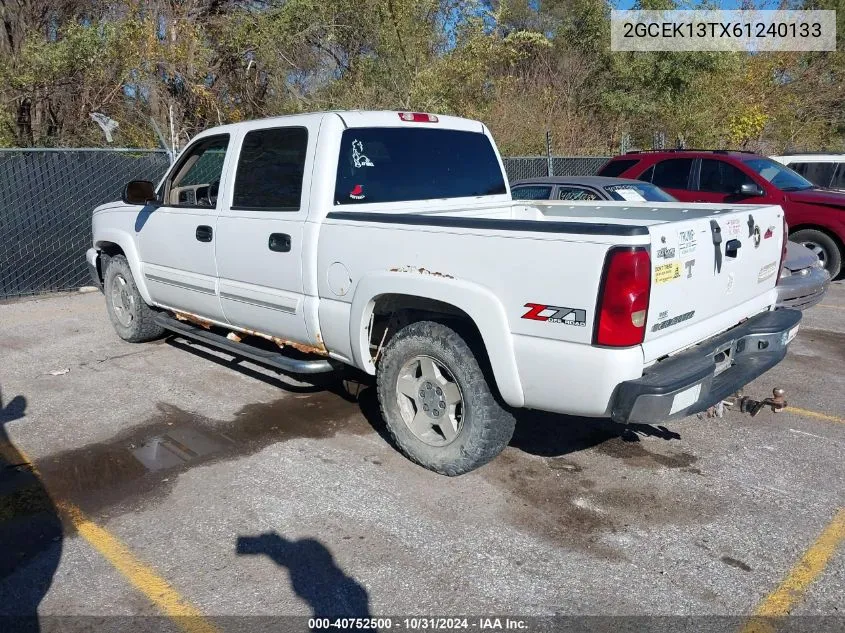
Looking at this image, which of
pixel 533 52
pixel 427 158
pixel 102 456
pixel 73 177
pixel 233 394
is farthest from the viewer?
pixel 533 52

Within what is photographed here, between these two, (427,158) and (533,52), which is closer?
(427,158)

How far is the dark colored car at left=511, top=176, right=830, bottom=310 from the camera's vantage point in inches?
260

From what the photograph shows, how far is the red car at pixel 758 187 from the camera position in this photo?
997 centimetres

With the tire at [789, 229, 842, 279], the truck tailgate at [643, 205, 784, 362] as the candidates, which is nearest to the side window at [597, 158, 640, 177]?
the tire at [789, 229, 842, 279]

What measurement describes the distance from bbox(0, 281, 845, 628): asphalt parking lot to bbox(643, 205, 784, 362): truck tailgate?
3.09ft

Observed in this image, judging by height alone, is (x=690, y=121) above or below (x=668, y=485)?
above

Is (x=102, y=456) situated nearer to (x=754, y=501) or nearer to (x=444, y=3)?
(x=754, y=501)

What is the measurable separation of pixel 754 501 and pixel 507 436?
136 centimetres

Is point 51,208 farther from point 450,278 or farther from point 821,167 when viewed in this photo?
point 821,167

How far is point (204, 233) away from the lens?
541 centimetres

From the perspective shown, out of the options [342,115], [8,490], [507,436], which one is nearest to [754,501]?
→ [507,436]

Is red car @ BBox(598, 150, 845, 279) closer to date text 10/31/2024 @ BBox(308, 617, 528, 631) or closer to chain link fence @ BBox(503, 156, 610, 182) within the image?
chain link fence @ BBox(503, 156, 610, 182)

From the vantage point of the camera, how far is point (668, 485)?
4125 mm

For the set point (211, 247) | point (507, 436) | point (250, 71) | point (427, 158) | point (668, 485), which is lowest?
point (668, 485)
